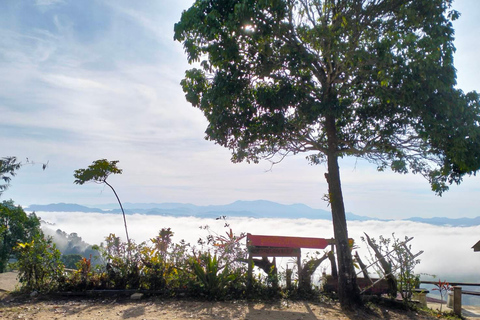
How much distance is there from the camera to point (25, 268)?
912cm

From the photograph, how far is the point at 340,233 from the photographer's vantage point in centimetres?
866

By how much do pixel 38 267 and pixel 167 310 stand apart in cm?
400

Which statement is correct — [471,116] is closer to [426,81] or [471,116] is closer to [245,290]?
[426,81]

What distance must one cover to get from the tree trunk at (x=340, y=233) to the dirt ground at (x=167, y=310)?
0.38 meters

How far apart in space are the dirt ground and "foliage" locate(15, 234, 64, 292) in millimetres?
415

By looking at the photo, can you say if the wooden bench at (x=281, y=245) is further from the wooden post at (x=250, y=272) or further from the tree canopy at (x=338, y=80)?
the tree canopy at (x=338, y=80)

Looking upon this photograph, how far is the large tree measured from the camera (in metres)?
7.33

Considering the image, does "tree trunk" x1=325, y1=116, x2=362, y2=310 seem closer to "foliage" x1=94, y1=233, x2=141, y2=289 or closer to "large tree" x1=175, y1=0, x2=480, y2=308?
"large tree" x1=175, y1=0, x2=480, y2=308

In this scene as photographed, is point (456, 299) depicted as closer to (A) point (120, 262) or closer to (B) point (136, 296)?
(B) point (136, 296)

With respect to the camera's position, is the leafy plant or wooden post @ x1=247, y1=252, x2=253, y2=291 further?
wooden post @ x1=247, y1=252, x2=253, y2=291

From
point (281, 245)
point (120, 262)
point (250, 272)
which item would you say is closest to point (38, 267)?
point (120, 262)

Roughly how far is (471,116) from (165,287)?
8222mm

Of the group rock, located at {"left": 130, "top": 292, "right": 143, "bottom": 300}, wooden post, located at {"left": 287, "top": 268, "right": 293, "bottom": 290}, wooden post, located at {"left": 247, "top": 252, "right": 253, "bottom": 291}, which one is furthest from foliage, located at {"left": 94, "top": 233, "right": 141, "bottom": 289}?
wooden post, located at {"left": 287, "top": 268, "right": 293, "bottom": 290}

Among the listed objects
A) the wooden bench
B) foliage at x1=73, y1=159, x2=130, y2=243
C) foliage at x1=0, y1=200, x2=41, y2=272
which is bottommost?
foliage at x1=0, y1=200, x2=41, y2=272
